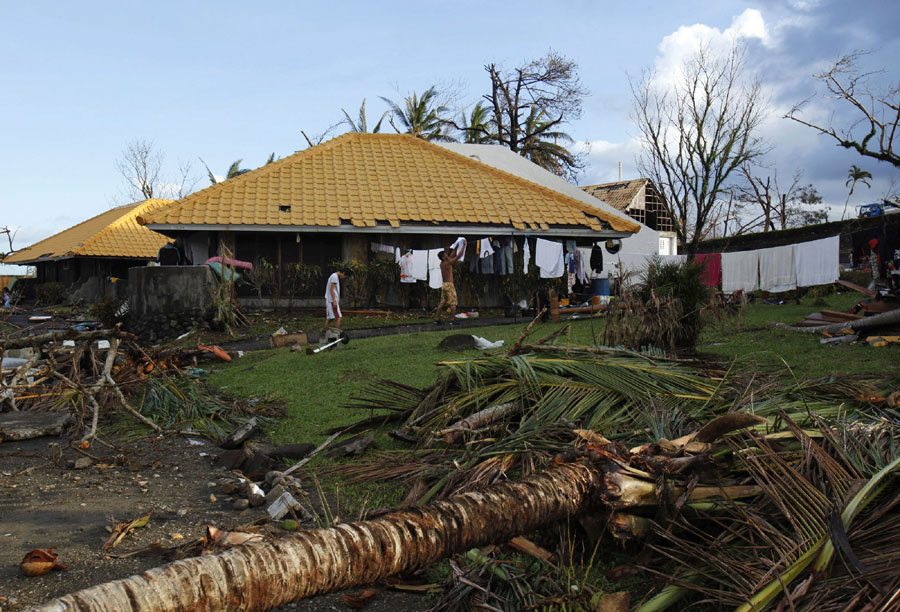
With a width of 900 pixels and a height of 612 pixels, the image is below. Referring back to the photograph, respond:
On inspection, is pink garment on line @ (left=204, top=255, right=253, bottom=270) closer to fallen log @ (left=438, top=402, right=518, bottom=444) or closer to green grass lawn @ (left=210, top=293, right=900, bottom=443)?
green grass lawn @ (left=210, top=293, right=900, bottom=443)

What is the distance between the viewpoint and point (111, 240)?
2855 cm

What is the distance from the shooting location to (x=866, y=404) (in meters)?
4.02

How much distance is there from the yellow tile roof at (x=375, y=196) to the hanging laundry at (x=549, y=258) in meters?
0.69

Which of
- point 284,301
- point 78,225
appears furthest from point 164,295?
point 78,225

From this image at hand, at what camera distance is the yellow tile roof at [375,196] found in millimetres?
16734

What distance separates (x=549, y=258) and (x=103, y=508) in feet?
46.3

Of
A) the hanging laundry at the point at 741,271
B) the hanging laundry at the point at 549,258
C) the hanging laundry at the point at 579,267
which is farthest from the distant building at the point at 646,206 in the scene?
the hanging laundry at the point at 549,258

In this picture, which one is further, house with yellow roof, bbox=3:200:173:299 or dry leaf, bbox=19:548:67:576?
house with yellow roof, bbox=3:200:173:299

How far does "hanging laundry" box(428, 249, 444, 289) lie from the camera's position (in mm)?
16500

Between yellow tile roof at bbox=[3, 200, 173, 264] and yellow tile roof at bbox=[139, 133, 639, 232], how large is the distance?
8.84 meters

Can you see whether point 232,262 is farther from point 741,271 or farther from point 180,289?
point 741,271

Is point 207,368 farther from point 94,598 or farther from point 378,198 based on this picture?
point 94,598

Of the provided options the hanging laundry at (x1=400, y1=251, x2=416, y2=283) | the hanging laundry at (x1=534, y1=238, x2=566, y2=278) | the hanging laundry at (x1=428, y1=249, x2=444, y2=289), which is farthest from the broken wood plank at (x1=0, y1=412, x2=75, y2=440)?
the hanging laundry at (x1=534, y1=238, x2=566, y2=278)

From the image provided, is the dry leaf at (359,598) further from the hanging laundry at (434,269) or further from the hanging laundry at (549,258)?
the hanging laundry at (549,258)
